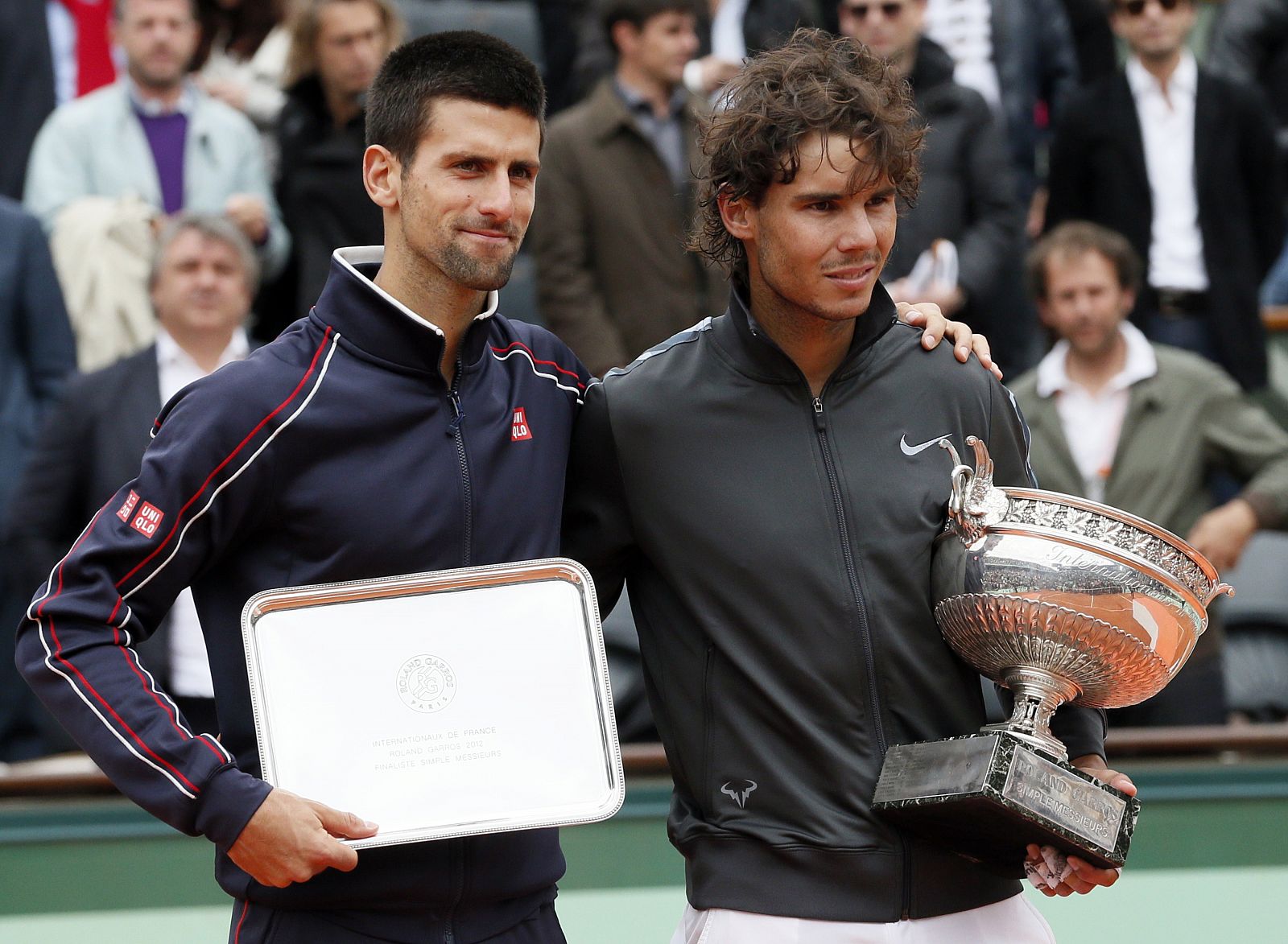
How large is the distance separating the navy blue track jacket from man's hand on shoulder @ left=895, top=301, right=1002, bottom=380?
0.60 m

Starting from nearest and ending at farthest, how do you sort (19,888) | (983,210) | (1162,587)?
1. (1162,587)
2. (19,888)
3. (983,210)

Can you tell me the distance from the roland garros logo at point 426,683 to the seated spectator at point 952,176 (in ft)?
10.6

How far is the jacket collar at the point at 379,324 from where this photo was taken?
2.47 metres

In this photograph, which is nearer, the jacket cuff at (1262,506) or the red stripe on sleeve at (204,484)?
the red stripe on sleeve at (204,484)

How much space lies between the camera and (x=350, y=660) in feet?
7.78

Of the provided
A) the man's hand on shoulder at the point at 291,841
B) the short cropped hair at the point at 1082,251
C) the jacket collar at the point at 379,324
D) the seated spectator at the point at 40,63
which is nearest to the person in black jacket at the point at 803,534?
the jacket collar at the point at 379,324

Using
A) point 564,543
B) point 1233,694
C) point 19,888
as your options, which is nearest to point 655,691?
point 564,543

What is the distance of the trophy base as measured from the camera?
89.0 inches

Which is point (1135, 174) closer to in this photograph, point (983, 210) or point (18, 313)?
point (983, 210)

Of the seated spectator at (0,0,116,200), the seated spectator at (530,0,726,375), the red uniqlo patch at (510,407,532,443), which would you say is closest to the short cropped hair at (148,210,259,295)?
the seated spectator at (530,0,726,375)

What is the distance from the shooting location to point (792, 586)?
8.30 ft

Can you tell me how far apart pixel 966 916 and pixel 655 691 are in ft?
1.79

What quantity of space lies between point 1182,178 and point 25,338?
3.61m

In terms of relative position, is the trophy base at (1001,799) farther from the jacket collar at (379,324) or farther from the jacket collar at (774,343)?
the jacket collar at (379,324)
